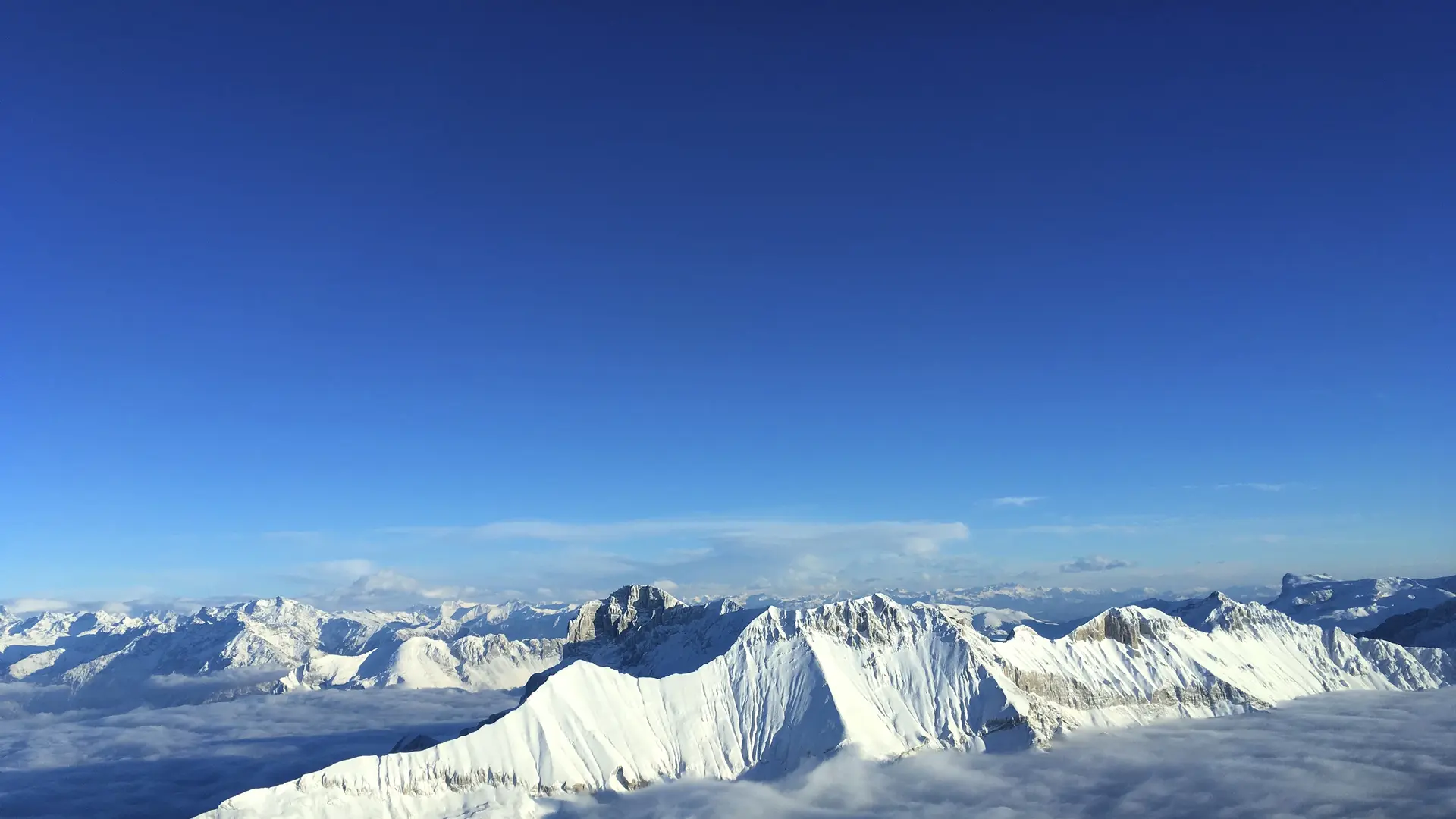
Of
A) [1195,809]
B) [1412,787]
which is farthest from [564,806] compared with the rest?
[1412,787]

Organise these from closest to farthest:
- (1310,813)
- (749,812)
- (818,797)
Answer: (1310,813) < (749,812) < (818,797)

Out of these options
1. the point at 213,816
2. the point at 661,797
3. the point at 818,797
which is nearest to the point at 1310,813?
the point at 818,797

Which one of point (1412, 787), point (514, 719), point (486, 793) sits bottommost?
point (1412, 787)

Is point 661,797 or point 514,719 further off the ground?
point 514,719

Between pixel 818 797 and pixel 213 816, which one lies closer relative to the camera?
pixel 213 816

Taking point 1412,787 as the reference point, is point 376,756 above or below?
above

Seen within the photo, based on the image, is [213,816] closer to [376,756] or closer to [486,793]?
[376,756]

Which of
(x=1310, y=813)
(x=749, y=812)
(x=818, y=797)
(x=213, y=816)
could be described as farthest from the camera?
(x=818, y=797)

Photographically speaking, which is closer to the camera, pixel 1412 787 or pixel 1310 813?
pixel 1310 813

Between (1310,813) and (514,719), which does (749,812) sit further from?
(1310,813)
